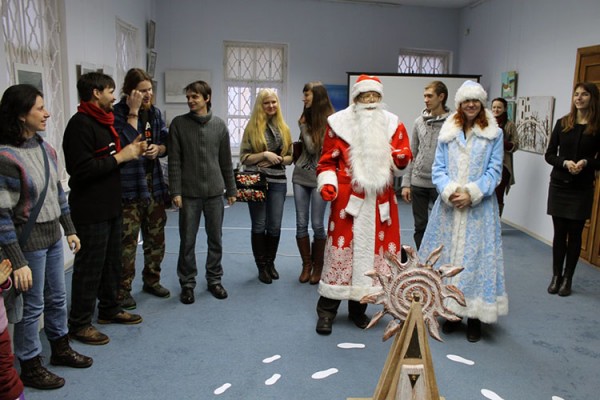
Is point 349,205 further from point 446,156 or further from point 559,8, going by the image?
point 559,8

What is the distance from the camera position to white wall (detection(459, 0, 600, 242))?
15.5 ft

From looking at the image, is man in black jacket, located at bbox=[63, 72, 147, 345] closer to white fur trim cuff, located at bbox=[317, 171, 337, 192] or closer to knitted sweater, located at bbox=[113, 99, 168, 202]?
knitted sweater, located at bbox=[113, 99, 168, 202]

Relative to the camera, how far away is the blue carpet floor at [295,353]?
229 cm

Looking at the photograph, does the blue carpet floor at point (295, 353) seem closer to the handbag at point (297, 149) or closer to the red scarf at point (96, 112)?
the handbag at point (297, 149)

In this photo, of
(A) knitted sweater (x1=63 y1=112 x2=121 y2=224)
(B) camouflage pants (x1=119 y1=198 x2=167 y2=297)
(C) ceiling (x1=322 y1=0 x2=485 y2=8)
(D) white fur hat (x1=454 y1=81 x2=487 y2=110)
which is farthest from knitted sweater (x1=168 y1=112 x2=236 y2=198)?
(C) ceiling (x1=322 y1=0 x2=485 y2=8)

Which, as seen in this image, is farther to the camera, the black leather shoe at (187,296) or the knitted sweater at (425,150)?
the knitted sweater at (425,150)

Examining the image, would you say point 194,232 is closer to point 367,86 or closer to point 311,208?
point 311,208

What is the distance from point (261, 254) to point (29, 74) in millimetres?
1911

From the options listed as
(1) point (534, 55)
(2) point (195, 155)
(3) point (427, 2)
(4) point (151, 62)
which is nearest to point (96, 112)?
(2) point (195, 155)

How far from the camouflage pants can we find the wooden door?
11.3 feet

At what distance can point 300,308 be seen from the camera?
10.6ft

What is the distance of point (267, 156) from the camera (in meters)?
3.42

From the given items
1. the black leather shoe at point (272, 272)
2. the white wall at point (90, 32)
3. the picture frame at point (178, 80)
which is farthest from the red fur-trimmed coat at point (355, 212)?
the picture frame at point (178, 80)

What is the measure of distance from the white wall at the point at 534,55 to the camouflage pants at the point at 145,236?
12.2ft
